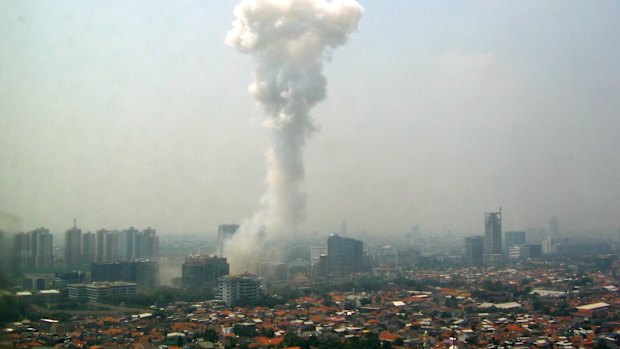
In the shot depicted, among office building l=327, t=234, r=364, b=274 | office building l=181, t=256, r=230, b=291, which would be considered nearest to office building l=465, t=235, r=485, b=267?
office building l=327, t=234, r=364, b=274

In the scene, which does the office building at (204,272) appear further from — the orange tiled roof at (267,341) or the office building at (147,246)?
the orange tiled roof at (267,341)

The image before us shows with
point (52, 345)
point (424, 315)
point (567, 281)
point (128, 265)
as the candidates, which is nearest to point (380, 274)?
point (567, 281)

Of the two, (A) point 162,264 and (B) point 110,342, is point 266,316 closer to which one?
(B) point 110,342

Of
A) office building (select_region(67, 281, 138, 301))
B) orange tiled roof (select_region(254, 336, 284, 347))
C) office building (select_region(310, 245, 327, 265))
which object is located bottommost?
orange tiled roof (select_region(254, 336, 284, 347))

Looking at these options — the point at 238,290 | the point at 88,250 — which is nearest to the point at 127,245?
the point at 88,250

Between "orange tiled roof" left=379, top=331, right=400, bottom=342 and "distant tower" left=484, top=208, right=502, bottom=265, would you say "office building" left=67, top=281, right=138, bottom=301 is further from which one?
"distant tower" left=484, top=208, right=502, bottom=265

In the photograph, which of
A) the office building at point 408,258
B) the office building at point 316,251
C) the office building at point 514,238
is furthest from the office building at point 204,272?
the office building at point 514,238

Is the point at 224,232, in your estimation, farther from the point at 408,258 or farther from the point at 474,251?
the point at 474,251
